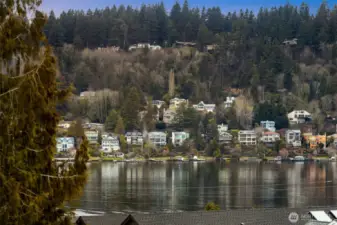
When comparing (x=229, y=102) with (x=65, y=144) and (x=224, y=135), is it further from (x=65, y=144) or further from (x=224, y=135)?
(x=65, y=144)

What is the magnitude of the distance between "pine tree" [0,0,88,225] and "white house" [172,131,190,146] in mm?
70547

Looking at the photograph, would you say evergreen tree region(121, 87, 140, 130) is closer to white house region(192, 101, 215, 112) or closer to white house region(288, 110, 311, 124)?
white house region(192, 101, 215, 112)

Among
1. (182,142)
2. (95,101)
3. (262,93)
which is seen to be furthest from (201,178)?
(262,93)

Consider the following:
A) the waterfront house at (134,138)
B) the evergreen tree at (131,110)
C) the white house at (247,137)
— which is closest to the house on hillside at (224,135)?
the white house at (247,137)

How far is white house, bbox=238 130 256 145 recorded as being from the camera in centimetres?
→ 7912

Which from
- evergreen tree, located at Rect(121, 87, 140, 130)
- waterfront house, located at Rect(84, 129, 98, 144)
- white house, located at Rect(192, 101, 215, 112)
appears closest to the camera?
waterfront house, located at Rect(84, 129, 98, 144)

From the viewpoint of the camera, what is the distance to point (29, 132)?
7.80 metres

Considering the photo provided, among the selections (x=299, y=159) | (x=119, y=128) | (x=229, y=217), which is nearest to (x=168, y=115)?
(x=119, y=128)

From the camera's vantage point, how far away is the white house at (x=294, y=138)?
Result: 80062 mm

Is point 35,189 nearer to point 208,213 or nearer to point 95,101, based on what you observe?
point 208,213

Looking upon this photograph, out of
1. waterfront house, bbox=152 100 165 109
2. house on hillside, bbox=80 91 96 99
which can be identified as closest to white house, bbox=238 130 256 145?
waterfront house, bbox=152 100 165 109

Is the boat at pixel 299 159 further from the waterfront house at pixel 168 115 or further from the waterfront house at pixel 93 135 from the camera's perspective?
the waterfront house at pixel 93 135

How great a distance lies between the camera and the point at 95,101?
8925 centimetres

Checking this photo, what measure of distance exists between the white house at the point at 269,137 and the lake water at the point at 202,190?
2632cm
